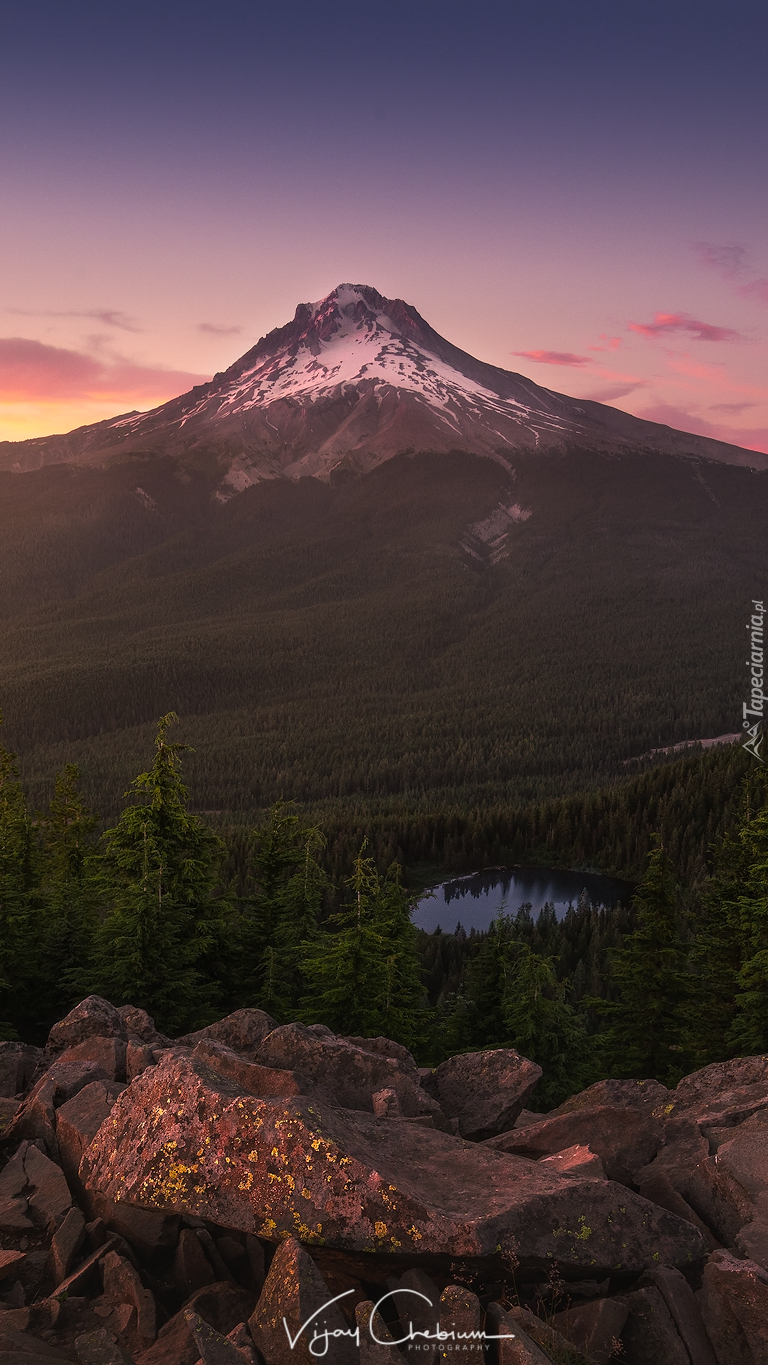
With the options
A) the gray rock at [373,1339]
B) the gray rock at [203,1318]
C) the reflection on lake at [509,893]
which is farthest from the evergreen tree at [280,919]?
the reflection on lake at [509,893]

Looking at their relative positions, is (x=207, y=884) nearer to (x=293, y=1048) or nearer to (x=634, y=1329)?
(x=293, y=1048)

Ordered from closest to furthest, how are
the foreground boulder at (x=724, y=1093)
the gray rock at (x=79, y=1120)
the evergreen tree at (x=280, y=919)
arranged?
the gray rock at (x=79, y=1120), the foreground boulder at (x=724, y=1093), the evergreen tree at (x=280, y=919)

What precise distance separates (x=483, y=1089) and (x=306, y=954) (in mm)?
12627

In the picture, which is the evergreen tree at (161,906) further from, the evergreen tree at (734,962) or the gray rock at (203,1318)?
the evergreen tree at (734,962)

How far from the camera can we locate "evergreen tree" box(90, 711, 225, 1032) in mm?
20156

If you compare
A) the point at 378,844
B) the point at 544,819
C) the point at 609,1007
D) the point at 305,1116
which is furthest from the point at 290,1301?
the point at 544,819

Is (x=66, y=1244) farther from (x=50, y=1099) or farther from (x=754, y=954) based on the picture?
(x=754, y=954)

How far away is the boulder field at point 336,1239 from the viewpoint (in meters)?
7.14

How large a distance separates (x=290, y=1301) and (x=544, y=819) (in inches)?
5365

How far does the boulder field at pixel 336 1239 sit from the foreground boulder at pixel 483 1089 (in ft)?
7.57

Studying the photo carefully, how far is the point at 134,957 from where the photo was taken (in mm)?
19828

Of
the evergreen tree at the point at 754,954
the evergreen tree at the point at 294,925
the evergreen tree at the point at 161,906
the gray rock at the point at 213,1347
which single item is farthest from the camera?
the evergreen tree at the point at 294,925

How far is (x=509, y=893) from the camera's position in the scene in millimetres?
126188

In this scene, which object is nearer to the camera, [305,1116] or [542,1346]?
[542,1346]
